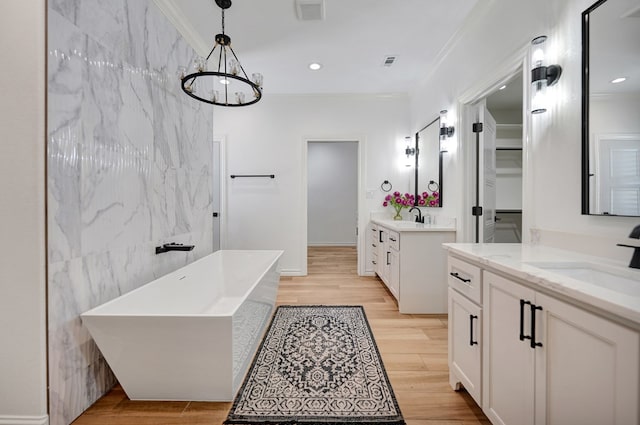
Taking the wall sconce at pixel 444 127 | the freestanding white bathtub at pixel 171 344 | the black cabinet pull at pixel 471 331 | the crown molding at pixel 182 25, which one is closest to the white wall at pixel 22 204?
the freestanding white bathtub at pixel 171 344

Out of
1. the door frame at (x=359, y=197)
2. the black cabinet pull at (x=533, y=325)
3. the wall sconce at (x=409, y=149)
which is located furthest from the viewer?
the door frame at (x=359, y=197)

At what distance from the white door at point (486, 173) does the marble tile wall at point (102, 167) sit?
2.70m

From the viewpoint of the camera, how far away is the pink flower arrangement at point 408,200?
3385 mm

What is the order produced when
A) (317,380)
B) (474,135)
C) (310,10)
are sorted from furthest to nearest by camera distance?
(474,135)
(310,10)
(317,380)

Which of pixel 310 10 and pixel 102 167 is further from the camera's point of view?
pixel 310 10

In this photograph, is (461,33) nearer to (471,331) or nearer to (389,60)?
(389,60)

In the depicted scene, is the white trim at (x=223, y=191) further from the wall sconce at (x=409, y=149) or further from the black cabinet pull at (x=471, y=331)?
the black cabinet pull at (x=471, y=331)

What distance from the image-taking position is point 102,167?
1688 millimetres

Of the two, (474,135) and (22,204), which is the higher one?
(474,135)

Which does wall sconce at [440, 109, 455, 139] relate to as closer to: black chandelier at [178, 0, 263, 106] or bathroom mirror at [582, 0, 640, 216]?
bathroom mirror at [582, 0, 640, 216]

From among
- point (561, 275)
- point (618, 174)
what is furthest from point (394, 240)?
point (561, 275)

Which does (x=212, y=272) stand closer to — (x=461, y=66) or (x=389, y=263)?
(x=389, y=263)

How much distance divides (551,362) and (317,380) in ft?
4.07

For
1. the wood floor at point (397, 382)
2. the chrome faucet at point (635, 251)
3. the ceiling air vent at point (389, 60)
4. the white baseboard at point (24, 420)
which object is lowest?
the wood floor at point (397, 382)
